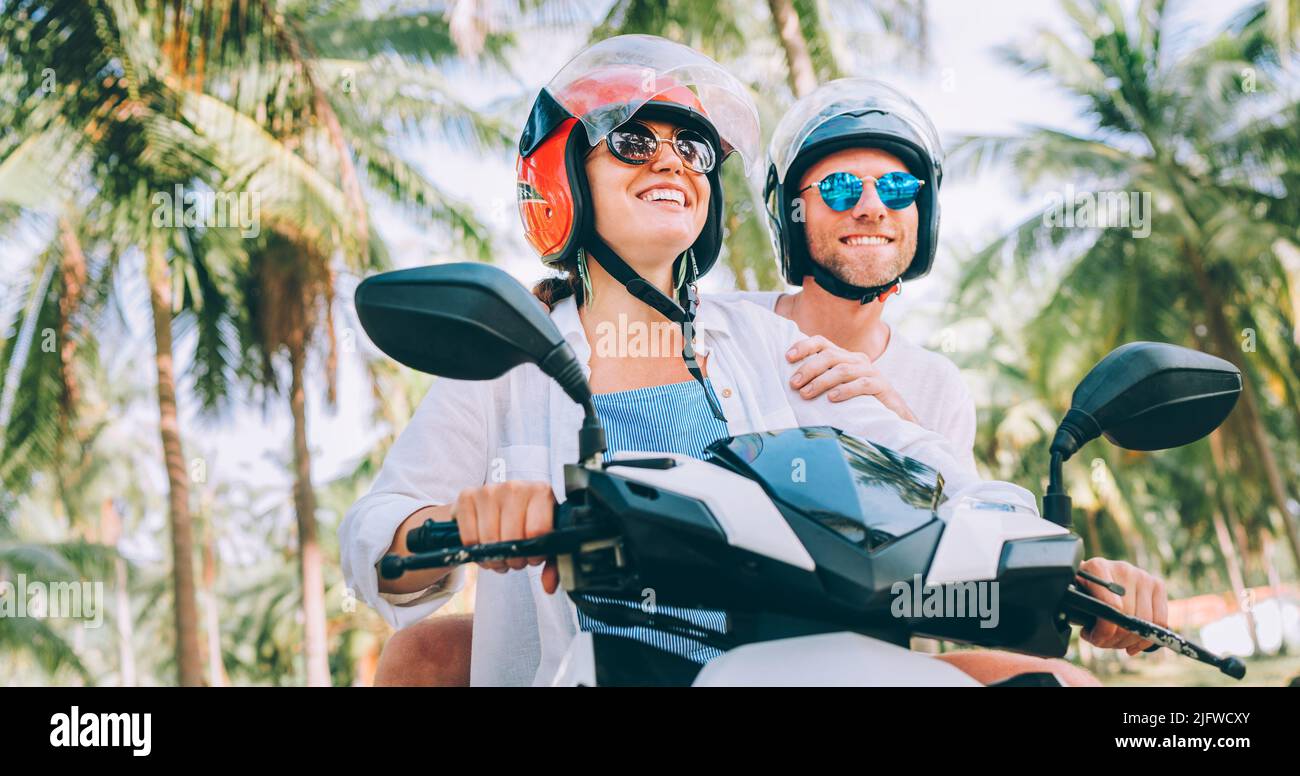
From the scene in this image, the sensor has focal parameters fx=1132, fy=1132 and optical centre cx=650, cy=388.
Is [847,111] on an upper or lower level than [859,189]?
upper

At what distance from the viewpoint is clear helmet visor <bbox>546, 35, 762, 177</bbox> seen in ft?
7.92

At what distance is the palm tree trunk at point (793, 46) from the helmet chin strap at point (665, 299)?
9503mm

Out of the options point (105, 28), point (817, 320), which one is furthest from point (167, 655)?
point (817, 320)

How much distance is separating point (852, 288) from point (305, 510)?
1294 cm

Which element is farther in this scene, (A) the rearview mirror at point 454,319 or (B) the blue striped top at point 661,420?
(B) the blue striped top at point 661,420

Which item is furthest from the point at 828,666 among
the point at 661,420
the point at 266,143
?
the point at 266,143

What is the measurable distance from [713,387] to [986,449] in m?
30.9

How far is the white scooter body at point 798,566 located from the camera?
1.42 m

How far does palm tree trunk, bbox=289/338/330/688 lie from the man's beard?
12.7 metres

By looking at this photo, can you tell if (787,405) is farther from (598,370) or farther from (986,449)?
(986,449)

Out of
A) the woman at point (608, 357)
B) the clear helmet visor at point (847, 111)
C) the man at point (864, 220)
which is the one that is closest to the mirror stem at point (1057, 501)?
the woman at point (608, 357)

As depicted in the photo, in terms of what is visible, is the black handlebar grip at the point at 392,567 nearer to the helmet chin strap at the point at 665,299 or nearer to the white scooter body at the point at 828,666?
the white scooter body at the point at 828,666

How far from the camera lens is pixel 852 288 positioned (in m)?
4.37

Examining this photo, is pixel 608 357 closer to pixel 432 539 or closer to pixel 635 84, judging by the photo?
pixel 635 84
